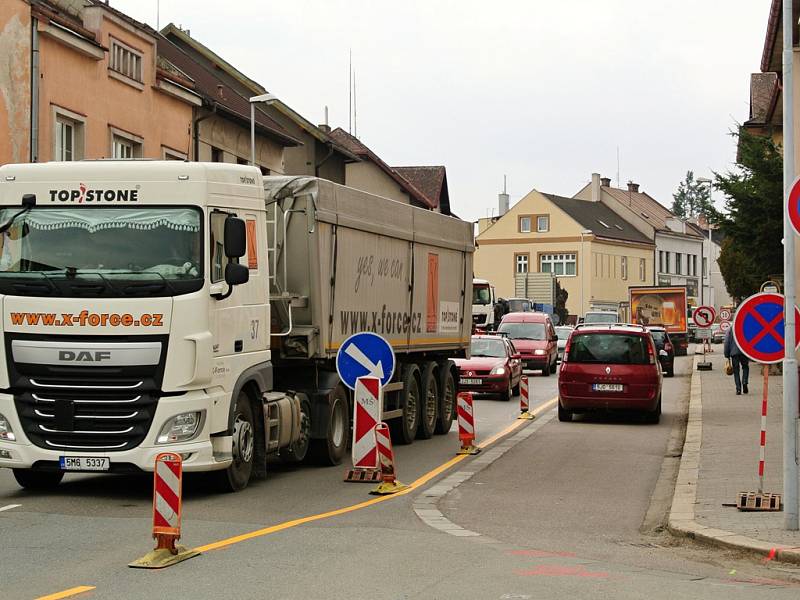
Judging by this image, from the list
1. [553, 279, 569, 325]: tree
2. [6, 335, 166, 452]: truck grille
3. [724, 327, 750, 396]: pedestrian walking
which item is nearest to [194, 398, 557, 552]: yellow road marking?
[6, 335, 166, 452]: truck grille

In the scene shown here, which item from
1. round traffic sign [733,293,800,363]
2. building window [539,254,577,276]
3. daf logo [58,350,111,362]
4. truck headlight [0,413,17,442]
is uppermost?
building window [539,254,577,276]

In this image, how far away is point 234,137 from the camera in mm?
40281

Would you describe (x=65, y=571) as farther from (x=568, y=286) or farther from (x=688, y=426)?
(x=568, y=286)

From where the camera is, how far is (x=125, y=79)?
32.1 meters

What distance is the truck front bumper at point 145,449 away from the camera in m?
11.9

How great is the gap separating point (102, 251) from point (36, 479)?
8.91ft

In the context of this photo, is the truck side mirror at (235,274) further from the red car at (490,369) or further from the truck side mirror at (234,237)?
the red car at (490,369)

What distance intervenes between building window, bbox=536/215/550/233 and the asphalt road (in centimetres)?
8603

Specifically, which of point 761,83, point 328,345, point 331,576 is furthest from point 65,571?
point 761,83

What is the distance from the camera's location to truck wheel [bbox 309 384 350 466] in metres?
15.5

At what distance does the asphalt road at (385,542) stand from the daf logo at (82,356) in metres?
1.36

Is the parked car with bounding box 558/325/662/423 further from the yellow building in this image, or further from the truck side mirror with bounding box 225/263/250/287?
the yellow building

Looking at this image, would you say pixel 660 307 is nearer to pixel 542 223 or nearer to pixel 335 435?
pixel 542 223

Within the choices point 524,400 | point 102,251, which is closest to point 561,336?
point 524,400
